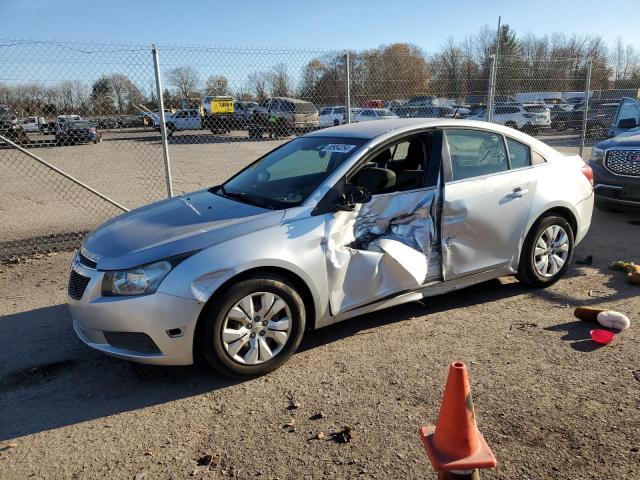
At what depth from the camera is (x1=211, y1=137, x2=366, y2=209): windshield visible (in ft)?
12.9

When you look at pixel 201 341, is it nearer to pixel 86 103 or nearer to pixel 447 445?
pixel 447 445

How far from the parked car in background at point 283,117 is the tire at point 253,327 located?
7461 mm

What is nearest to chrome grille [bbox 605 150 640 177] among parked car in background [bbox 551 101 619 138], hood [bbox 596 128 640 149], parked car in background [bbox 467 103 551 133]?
hood [bbox 596 128 640 149]

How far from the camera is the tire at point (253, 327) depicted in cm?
329

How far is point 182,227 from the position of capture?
11.8 ft

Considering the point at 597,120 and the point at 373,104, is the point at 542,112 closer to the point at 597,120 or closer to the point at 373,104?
the point at 597,120

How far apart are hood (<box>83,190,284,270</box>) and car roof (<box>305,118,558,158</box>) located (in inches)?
44.2

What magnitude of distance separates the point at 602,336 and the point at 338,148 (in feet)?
8.07

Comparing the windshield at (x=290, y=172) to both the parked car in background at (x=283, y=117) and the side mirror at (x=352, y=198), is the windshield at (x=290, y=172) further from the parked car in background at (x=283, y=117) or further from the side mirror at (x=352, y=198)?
the parked car in background at (x=283, y=117)

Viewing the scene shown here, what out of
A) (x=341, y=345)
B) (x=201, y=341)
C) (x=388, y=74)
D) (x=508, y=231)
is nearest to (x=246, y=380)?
(x=201, y=341)

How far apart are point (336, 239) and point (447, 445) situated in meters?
1.74

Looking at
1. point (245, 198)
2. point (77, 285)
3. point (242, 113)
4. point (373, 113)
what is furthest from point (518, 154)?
point (373, 113)

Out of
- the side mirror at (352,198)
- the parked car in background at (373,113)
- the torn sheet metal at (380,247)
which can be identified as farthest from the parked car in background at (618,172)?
the side mirror at (352,198)

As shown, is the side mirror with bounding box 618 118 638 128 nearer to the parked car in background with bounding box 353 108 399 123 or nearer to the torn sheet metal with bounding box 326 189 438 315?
the parked car in background with bounding box 353 108 399 123
